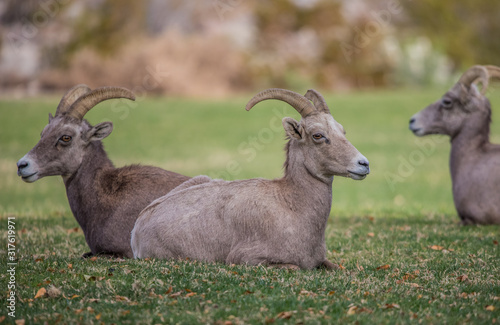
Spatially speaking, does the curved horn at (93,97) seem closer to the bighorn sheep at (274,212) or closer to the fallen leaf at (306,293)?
the bighorn sheep at (274,212)

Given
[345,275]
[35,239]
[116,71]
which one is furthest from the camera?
[116,71]

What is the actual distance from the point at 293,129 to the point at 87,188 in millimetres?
3224

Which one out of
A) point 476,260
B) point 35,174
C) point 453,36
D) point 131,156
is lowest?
point 476,260

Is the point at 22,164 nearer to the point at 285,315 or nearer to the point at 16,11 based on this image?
the point at 285,315

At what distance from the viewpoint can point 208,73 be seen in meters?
46.3

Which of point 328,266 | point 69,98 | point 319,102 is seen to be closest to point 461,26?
point 69,98

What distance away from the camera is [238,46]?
172ft

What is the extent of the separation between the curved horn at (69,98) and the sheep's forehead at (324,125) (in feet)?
11.4

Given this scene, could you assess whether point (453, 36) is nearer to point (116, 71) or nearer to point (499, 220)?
point (116, 71)

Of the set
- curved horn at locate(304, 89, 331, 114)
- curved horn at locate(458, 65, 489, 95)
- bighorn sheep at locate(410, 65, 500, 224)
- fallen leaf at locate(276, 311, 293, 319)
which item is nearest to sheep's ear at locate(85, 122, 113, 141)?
curved horn at locate(304, 89, 331, 114)

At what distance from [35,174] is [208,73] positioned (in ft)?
122

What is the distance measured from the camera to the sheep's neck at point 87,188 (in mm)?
9984

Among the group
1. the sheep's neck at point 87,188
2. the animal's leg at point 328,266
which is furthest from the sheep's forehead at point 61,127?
the animal's leg at point 328,266

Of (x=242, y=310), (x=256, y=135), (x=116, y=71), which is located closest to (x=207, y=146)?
(x=256, y=135)
